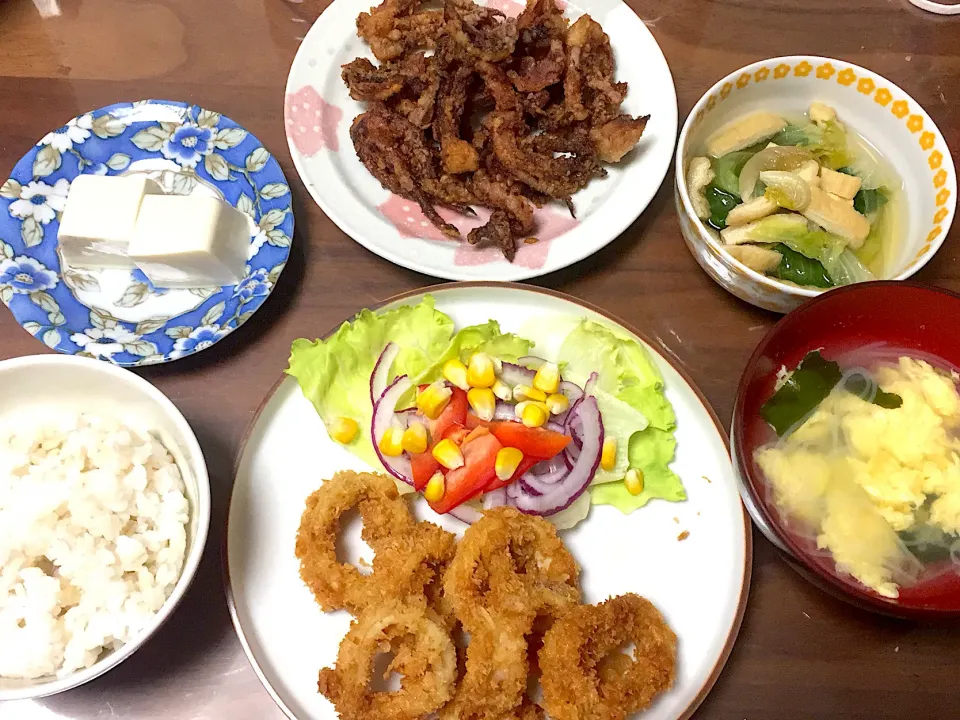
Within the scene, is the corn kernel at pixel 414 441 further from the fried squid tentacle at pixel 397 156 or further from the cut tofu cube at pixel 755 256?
the cut tofu cube at pixel 755 256

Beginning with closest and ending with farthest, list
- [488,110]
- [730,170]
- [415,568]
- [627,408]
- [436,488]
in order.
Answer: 1. [415,568]
2. [436,488]
3. [627,408]
4. [730,170]
5. [488,110]

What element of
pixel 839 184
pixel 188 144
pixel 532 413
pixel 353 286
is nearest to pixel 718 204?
pixel 839 184

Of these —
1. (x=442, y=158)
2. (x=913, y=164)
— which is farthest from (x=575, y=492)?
(x=913, y=164)

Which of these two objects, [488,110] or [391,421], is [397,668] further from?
[488,110]

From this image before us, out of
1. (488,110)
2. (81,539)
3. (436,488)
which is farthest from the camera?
(488,110)

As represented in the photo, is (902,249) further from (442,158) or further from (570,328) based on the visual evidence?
(442,158)
